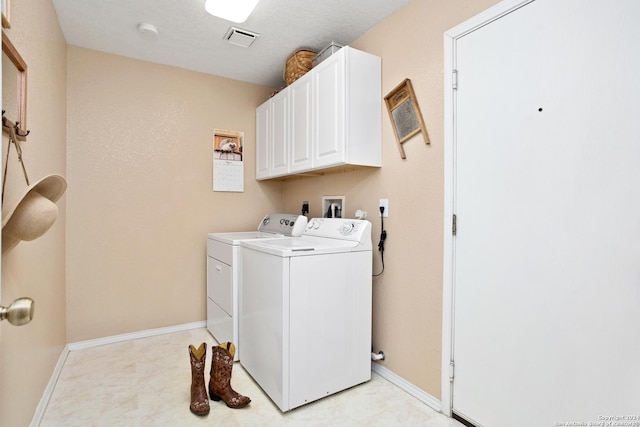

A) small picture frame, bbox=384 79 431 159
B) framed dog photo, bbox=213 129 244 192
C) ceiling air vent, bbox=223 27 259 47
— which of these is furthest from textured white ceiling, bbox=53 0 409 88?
framed dog photo, bbox=213 129 244 192

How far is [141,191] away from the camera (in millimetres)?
2891

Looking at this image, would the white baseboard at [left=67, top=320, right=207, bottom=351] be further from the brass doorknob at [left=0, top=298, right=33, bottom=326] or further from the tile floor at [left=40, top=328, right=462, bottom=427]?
the brass doorknob at [left=0, top=298, right=33, bottom=326]

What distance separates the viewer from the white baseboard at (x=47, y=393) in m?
1.71

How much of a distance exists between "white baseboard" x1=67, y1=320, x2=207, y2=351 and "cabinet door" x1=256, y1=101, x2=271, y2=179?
1.50m

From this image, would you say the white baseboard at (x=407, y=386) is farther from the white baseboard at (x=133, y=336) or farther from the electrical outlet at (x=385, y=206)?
the white baseboard at (x=133, y=336)

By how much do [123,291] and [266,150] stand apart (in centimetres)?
170

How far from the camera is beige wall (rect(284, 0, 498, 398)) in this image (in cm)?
189

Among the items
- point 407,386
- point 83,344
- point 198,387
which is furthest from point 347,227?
point 83,344

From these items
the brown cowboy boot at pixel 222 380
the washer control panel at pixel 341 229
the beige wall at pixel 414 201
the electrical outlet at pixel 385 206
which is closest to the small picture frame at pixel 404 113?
the beige wall at pixel 414 201

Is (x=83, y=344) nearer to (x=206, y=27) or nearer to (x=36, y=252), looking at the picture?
(x=36, y=252)

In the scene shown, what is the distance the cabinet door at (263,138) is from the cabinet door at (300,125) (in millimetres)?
458

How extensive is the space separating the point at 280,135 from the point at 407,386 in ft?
6.85

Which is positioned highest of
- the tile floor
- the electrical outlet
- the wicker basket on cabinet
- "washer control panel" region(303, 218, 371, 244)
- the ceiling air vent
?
the ceiling air vent

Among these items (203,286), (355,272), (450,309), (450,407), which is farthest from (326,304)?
(203,286)
